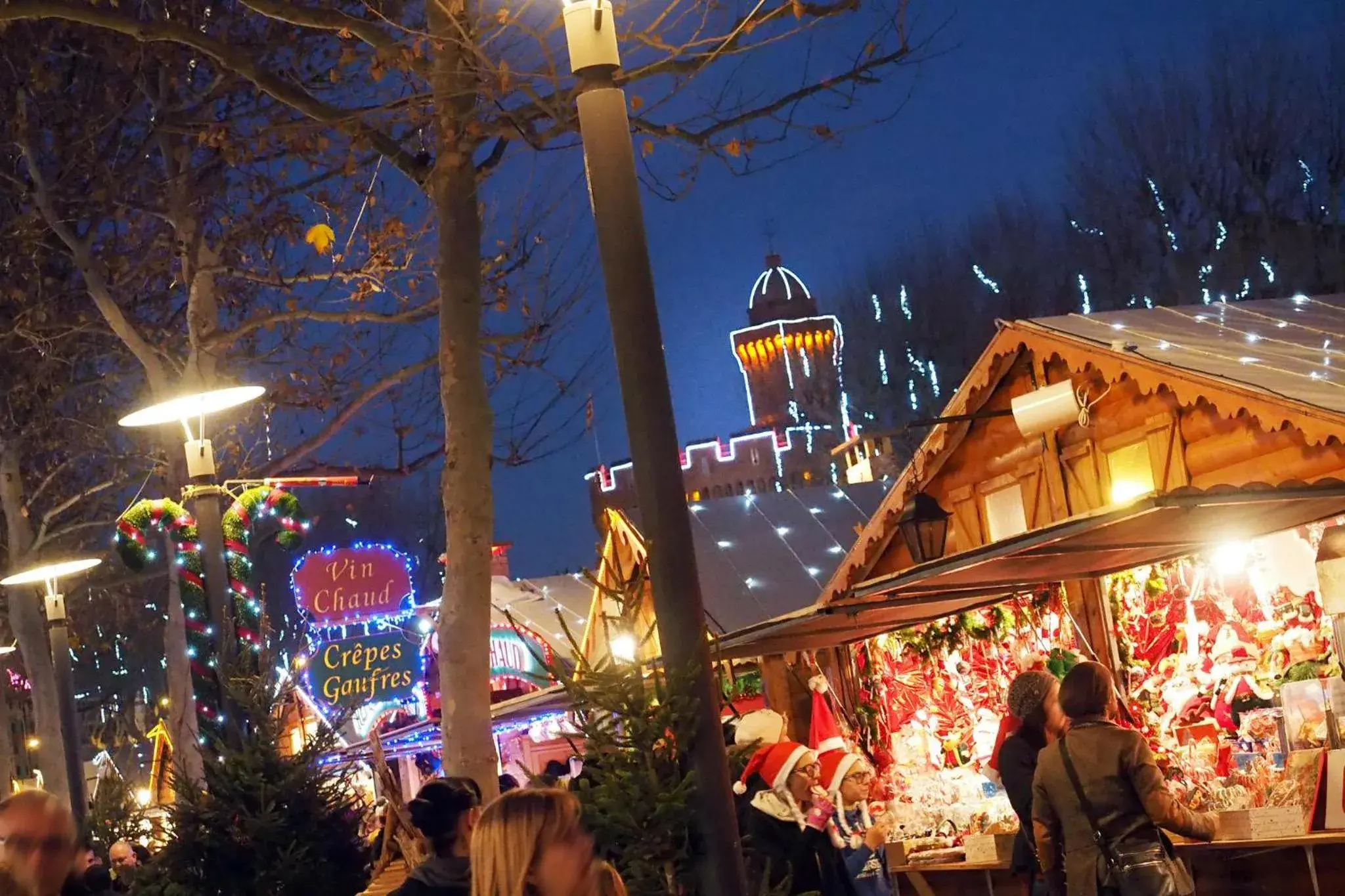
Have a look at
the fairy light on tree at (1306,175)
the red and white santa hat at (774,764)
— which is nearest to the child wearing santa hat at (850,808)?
the red and white santa hat at (774,764)

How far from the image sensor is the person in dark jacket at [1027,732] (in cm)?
755

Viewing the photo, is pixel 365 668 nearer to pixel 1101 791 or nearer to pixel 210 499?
pixel 210 499

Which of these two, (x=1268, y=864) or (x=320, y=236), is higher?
(x=320, y=236)

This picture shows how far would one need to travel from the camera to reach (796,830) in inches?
286

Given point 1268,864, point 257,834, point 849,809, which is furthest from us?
point 257,834

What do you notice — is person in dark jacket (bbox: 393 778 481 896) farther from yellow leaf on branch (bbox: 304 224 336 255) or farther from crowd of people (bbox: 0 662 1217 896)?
yellow leaf on branch (bbox: 304 224 336 255)

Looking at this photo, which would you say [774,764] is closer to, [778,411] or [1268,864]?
[1268,864]

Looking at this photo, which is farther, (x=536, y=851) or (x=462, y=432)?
(x=462, y=432)

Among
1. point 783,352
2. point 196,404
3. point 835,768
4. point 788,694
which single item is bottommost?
point 835,768

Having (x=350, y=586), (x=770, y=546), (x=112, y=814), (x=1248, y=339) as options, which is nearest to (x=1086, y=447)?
(x=1248, y=339)

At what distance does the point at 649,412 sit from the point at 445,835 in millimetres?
1704

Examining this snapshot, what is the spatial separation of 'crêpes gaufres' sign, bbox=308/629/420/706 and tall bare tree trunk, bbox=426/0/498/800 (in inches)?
498

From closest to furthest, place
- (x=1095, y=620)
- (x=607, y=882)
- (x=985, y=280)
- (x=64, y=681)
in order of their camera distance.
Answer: (x=607, y=882) → (x=1095, y=620) → (x=64, y=681) → (x=985, y=280)

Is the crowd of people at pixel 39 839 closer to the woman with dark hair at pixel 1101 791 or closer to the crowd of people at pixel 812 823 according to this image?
the crowd of people at pixel 812 823
